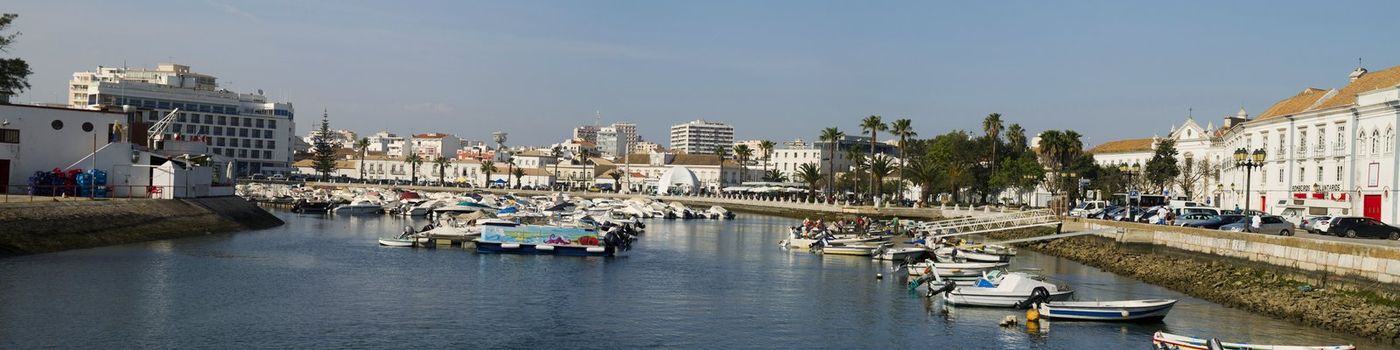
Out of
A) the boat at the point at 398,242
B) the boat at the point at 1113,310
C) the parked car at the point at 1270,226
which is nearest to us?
the boat at the point at 1113,310

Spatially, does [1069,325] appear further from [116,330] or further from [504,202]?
[504,202]

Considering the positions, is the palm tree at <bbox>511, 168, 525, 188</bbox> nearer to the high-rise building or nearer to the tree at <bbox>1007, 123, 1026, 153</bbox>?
the high-rise building

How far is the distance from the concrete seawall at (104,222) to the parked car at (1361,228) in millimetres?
53281

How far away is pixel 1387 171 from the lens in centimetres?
5441

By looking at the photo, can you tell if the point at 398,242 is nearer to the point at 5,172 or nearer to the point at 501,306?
the point at 5,172

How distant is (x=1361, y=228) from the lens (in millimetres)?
47219

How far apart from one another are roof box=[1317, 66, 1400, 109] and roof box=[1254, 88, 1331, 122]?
8.21 feet

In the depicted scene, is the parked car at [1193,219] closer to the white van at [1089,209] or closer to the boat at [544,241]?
the white van at [1089,209]

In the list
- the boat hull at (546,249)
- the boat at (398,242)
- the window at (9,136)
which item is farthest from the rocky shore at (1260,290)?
the window at (9,136)

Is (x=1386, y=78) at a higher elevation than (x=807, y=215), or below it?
higher

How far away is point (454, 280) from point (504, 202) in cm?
6843

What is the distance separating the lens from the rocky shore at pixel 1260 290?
3111 centimetres

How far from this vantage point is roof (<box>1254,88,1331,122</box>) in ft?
227

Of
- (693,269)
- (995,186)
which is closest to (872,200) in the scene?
(995,186)
